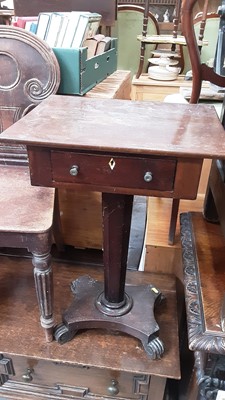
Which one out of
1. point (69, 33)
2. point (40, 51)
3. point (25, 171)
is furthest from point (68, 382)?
point (69, 33)

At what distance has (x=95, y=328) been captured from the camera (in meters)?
1.04

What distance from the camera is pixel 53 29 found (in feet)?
4.14

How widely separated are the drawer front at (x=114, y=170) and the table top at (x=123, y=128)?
0.12 feet

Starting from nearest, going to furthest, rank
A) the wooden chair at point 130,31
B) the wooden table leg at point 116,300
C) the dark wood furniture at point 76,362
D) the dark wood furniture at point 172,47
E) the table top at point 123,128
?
the table top at point 123,128
the wooden table leg at point 116,300
the dark wood furniture at point 76,362
the dark wood furniture at point 172,47
the wooden chair at point 130,31

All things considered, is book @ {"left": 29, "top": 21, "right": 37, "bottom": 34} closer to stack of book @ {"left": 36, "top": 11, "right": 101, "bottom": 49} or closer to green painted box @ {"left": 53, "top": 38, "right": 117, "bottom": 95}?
stack of book @ {"left": 36, "top": 11, "right": 101, "bottom": 49}

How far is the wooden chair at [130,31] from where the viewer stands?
9.47ft

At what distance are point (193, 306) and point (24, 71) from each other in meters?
0.87

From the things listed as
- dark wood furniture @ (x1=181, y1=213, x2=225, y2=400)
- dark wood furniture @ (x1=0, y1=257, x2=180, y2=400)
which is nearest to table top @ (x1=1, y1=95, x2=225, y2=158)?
dark wood furniture @ (x1=181, y1=213, x2=225, y2=400)

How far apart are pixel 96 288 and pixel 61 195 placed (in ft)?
1.46

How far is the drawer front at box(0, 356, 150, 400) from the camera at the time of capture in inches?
39.6

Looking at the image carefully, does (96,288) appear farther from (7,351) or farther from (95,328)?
(7,351)

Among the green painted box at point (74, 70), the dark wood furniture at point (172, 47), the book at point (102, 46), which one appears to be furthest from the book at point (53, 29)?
the dark wood furniture at point (172, 47)

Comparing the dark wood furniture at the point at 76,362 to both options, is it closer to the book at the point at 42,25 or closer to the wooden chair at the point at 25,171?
the wooden chair at the point at 25,171

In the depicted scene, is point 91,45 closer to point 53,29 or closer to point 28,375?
point 53,29
